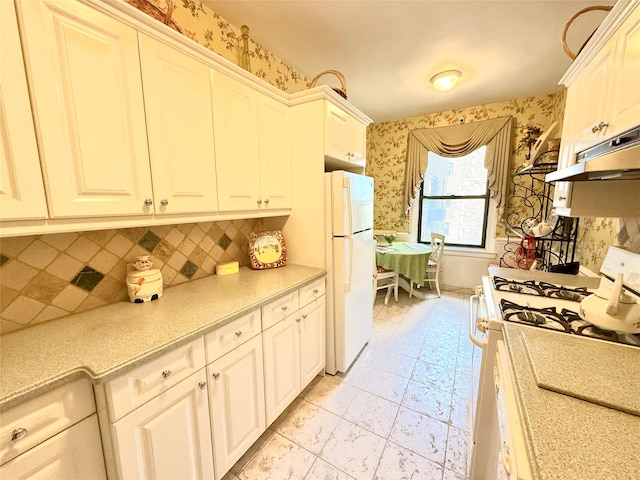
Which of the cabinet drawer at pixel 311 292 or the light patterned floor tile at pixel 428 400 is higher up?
the cabinet drawer at pixel 311 292

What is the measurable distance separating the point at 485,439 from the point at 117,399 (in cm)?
149

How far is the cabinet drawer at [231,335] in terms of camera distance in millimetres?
1121

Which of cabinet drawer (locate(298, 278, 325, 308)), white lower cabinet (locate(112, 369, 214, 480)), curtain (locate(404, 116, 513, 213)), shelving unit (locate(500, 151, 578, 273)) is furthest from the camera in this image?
curtain (locate(404, 116, 513, 213))

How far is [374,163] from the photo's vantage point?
14.2 ft

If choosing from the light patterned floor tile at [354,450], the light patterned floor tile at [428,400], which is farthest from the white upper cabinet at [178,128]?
the light patterned floor tile at [428,400]

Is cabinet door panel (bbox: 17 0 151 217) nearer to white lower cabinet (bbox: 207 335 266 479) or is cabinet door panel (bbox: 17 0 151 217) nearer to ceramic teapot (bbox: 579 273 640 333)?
white lower cabinet (bbox: 207 335 266 479)

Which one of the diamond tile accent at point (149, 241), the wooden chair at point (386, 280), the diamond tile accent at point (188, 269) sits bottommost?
the wooden chair at point (386, 280)

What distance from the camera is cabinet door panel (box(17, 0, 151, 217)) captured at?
33.6 inches

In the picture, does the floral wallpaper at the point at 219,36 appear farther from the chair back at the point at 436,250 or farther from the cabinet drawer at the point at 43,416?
the chair back at the point at 436,250

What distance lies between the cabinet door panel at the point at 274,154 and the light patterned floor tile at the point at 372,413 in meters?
1.50

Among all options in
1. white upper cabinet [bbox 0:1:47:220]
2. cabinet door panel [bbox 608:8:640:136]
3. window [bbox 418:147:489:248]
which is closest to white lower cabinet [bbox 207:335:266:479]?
white upper cabinet [bbox 0:1:47:220]

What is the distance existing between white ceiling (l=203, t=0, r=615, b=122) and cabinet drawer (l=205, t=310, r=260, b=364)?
197 centimetres

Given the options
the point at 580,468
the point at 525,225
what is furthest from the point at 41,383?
the point at 525,225

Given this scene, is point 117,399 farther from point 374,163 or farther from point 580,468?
point 374,163
